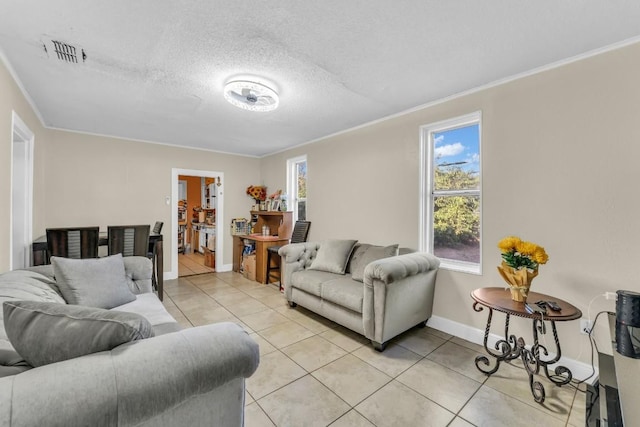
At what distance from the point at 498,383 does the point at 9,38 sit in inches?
166

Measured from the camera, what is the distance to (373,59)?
6.68 feet

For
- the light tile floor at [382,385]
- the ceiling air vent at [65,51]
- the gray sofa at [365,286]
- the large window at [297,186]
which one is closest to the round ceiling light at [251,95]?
the ceiling air vent at [65,51]

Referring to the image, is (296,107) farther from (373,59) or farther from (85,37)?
(85,37)

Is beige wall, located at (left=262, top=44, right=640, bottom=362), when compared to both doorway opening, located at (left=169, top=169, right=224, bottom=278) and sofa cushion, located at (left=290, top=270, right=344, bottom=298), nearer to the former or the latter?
sofa cushion, located at (left=290, top=270, right=344, bottom=298)

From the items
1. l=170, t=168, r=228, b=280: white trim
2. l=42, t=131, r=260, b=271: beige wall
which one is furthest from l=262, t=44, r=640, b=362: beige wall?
l=42, t=131, r=260, b=271: beige wall

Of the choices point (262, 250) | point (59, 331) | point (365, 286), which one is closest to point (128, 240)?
point (262, 250)

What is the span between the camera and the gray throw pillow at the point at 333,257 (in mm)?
3232

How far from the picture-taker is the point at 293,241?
4652 millimetres

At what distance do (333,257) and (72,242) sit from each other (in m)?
2.88

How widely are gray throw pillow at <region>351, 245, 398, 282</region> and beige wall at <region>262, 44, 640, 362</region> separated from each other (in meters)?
0.30

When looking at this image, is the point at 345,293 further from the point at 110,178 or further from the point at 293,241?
the point at 110,178

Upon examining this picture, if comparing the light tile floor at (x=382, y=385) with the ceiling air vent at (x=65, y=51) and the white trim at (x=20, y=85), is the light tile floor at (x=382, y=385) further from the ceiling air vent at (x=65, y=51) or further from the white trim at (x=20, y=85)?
the white trim at (x=20, y=85)

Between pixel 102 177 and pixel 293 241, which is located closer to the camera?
pixel 102 177

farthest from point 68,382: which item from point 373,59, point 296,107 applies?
point 296,107
